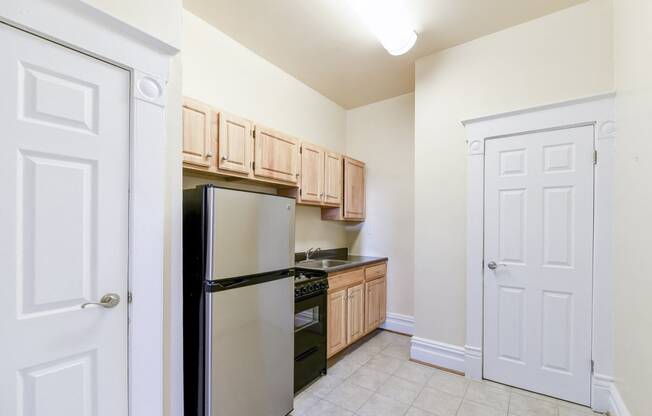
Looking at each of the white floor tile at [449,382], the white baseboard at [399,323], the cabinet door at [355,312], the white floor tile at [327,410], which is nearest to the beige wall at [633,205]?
the white floor tile at [449,382]

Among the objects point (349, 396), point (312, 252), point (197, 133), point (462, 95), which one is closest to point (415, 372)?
point (349, 396)

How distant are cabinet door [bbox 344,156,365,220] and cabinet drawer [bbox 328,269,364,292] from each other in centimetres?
78

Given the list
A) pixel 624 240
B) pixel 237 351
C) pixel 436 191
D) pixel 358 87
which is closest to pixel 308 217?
pixel 436 191

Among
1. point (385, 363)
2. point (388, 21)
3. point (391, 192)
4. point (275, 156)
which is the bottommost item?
point (385, 363)

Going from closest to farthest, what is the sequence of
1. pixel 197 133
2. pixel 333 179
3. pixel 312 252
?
pixel 197 133 < pixel 333 179 < pixel 312 252

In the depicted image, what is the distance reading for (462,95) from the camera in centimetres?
279

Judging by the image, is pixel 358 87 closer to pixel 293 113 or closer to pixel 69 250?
pixel 293 113

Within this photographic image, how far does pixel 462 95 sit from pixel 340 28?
1300mm

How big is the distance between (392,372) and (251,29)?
11.0 ft

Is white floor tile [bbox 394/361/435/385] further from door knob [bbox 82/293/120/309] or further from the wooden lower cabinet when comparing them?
door knob [bbox 82/293/120/309]

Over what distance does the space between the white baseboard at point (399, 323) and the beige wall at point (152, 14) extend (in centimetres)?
353

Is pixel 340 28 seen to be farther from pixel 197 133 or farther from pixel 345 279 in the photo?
pixel 345 279

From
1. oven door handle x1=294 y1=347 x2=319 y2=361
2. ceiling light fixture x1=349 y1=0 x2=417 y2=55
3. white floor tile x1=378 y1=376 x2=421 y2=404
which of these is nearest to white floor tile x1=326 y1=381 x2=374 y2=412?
white floor tile x1=378 y1=376 x2=421 y2=404

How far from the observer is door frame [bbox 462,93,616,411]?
2.14 m
